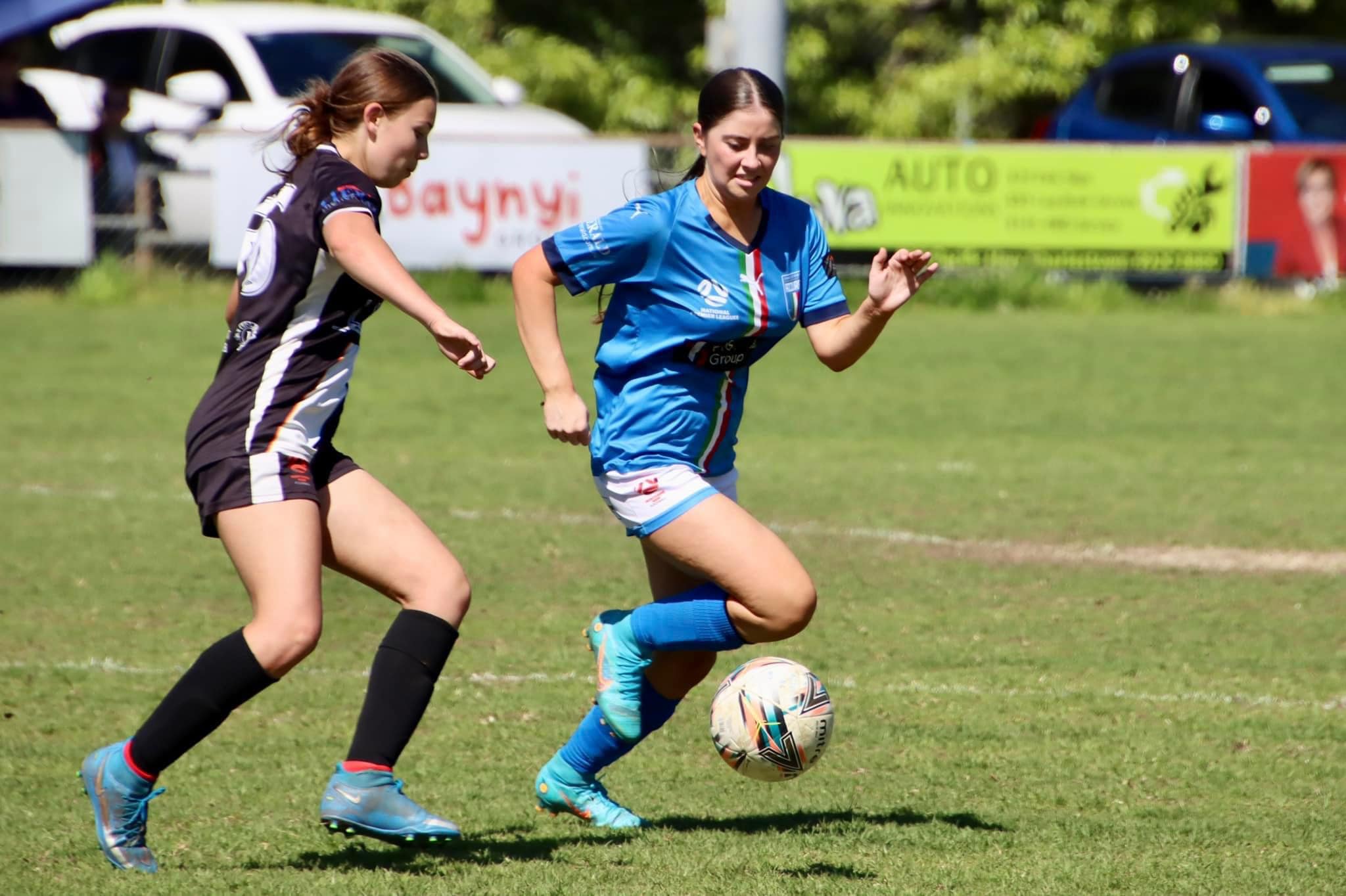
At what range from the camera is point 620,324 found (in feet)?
15.1

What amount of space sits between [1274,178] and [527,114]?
21.2 ft

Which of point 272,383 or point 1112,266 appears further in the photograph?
point 1112,266

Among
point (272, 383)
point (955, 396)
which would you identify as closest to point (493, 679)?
point (272, 383)

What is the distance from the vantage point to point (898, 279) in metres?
4.54

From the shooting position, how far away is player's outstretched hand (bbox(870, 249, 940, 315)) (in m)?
4.52

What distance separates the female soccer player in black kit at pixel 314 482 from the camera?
4133mm

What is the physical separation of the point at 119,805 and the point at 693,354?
5.50ft

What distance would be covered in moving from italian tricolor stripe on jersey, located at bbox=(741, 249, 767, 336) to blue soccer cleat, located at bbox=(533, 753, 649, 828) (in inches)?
47.3

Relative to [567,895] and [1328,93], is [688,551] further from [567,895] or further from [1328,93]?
[1328,93]

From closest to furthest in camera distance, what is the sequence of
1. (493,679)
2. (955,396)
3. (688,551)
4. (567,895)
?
(567,895) → (688,551) → (493,679) → (955,396)

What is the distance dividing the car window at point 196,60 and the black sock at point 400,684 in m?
12.3

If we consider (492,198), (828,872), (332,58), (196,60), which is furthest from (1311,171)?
(828,872)

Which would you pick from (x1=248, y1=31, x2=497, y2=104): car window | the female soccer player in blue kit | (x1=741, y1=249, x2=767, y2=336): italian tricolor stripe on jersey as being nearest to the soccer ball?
the female soccer player in blue kit

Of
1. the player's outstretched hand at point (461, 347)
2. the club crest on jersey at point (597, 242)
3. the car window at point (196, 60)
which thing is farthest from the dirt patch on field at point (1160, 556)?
the car window at point (196, 60)
